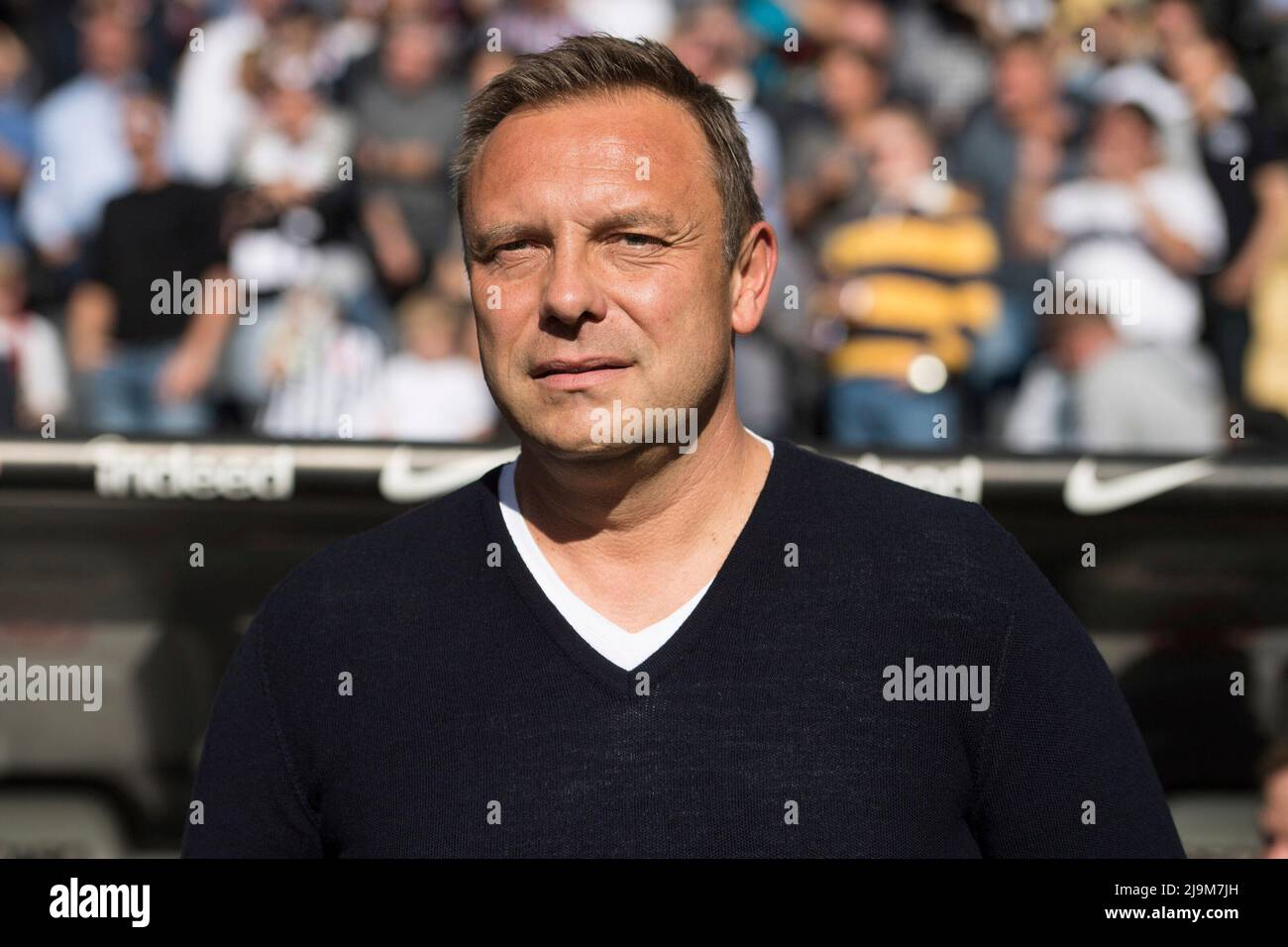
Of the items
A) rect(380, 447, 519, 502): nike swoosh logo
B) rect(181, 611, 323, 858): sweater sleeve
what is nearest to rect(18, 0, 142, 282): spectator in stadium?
rect(380, 447, 519, 502): nike swoosh logo

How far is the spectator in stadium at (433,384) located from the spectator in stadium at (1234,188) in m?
3.31

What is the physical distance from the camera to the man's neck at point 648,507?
249 cm

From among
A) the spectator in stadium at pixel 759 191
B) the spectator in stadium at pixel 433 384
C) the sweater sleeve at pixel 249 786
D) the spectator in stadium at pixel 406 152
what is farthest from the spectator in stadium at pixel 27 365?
the sweater sleeve at pixel 249 786

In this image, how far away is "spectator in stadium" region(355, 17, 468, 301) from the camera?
287 inches

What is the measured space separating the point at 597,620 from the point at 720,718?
0.84 ft

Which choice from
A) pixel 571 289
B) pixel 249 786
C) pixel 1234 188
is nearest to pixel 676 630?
pixel 571 289

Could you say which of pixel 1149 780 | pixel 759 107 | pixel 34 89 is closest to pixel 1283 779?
pixel 1149 780

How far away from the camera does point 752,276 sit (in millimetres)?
2707

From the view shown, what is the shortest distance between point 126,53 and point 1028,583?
21.7ft

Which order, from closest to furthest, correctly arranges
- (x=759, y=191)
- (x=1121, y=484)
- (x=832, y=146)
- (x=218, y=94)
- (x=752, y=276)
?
(x=752, y=276) → (x=1121, y=484) → (x=759, y=191) → (x=832, y=146) → (x=218, y=94)

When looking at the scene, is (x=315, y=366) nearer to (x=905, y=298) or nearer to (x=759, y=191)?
(x=759, y=191)

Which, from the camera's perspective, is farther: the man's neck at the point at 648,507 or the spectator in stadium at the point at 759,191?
the spectator in stadium at the point at 759,191

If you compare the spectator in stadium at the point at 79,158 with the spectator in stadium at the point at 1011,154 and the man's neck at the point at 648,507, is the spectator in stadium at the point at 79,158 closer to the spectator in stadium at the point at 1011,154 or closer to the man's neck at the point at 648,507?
the spectator in stadium at the point at 1011,154
